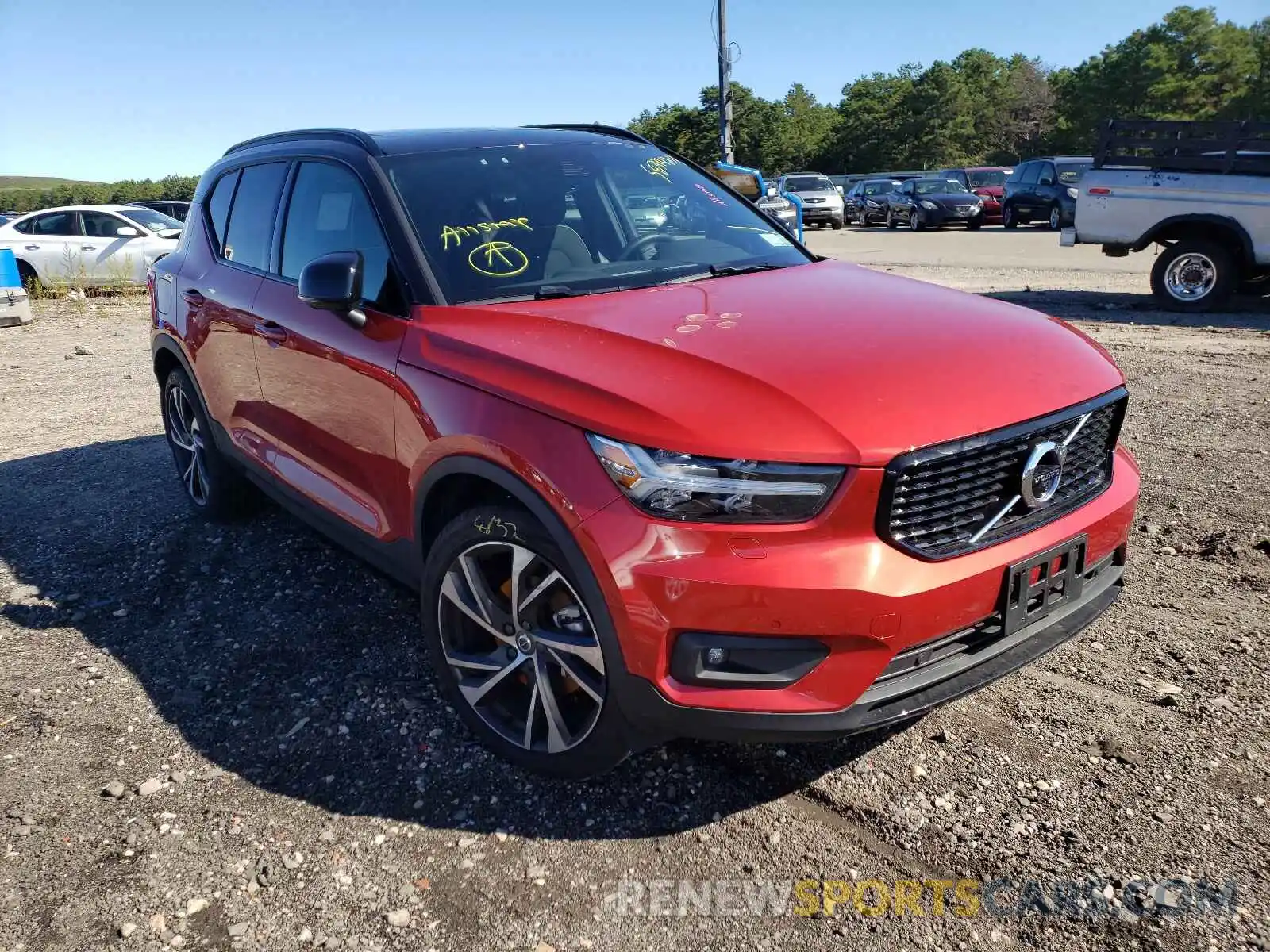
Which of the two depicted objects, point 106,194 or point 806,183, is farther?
point 106,194

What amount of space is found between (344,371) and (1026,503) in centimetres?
222

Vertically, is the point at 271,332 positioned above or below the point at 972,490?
above

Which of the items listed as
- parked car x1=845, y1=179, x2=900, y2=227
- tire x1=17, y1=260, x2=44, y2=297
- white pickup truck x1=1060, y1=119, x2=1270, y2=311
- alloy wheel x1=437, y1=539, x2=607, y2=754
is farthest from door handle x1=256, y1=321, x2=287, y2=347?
parked car x1=845, y1=179, x2=900, y2=227

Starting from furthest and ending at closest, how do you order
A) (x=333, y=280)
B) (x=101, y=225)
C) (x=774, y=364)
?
(x=101, y=225) < (x=333, y=280) < (x=774, y=364)

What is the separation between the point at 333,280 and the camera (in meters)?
2.96

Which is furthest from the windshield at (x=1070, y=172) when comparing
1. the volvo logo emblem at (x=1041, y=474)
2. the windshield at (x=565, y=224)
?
the volvo logo emblem at (x=1041, y=474)

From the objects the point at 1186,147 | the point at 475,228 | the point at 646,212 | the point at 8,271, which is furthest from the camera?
the point at 8,271

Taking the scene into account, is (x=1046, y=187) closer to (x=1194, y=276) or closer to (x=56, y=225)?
(x=1194, y=276)

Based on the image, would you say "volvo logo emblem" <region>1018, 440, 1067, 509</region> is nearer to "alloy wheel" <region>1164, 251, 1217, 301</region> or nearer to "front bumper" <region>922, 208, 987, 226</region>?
"alloy wheel" <region>1164, 251, 1217, 301</region>

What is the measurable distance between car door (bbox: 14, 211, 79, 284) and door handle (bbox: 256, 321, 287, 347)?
617 inches

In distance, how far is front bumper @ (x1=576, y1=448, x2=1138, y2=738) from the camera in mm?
2178

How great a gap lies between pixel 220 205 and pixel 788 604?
3.84 m

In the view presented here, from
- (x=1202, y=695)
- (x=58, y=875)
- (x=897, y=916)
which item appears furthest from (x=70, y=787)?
(x=1202, y=695)

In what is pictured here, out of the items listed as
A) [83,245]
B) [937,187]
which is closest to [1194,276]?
[83,245]
